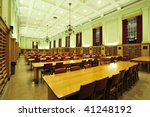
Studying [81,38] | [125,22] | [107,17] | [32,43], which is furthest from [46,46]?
[125,22]

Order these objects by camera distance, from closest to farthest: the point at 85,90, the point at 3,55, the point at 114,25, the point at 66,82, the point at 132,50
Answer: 1. the point at 85,90
2. the point at 66,82
3. the point at 3,55
4. the point at 132,50
5. the point at 114,25

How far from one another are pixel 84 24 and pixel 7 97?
43.6 feet

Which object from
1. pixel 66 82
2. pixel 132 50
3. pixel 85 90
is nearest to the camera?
pixel 85 90

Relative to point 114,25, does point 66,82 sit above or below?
below

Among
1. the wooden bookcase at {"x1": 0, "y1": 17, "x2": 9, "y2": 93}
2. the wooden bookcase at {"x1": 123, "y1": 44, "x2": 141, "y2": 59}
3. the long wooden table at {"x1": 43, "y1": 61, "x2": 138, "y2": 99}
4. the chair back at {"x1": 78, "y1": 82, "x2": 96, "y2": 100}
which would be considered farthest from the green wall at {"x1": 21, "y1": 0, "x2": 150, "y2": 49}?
the wooden bookcase at {"x1": 0, "y1": 17, "x2": 9, "y2": 93}

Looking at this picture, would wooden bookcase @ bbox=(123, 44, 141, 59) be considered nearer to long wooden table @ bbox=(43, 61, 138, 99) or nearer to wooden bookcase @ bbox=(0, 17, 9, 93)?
long wooden table @ bbox=(43, 61, 138, 99)

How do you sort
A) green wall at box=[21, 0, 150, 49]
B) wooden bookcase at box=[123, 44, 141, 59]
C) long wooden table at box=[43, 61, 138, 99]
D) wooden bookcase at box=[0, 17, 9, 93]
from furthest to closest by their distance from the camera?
wooden bookcase at box=[123, 44, 141, 59] < green wall at box=[21, 0, 150, 49] < wooden bookcase at box=[0, 17, 9, 93] < long wooden table at box=[43, 61, 138, 99]

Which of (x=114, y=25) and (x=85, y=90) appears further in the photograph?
(x=114, y=25)

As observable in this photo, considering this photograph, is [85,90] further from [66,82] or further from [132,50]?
[132,50]

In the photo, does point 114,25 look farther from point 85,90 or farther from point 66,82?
point 85,90

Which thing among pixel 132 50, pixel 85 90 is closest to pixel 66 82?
pixel 85 90

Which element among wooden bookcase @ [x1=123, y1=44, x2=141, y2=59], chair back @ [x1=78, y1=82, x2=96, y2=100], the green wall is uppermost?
the green wall

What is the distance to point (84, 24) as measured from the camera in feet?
47.8

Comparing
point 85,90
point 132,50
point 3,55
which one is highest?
point 132,50
